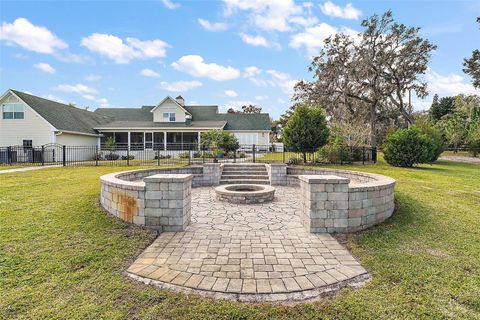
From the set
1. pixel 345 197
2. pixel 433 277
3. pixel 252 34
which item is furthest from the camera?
pixel 252 34

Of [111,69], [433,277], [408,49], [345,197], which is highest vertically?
[408,49]

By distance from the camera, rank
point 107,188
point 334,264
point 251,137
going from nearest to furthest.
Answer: point 334,264 < point 107,188 < point 251,137

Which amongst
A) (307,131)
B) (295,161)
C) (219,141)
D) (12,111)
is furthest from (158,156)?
(12,111)

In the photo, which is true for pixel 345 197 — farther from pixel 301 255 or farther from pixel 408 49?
pixel 408 49

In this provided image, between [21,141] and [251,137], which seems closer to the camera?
[21,141]

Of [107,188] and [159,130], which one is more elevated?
[159,130]

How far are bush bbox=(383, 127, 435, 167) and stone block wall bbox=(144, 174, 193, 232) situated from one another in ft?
47.3

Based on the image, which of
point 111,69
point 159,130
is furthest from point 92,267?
point 159,130

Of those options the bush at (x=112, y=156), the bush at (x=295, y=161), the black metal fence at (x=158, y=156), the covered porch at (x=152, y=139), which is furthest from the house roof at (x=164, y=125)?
the bush at (x=295, y=161)

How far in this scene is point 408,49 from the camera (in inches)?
875

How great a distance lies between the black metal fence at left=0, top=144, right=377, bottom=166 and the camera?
1630 cm

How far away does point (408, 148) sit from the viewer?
1479cm

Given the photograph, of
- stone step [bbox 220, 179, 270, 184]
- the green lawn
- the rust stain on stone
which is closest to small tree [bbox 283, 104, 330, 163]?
stone step [bbox 220, 179, 270, 184]

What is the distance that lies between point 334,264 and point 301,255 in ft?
1.54
